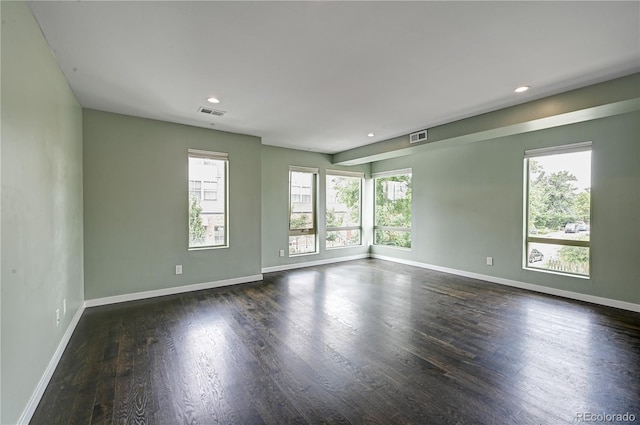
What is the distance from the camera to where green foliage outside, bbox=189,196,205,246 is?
14.9 feet

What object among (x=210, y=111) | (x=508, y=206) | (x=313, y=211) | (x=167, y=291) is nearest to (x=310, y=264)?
(x=313, y=211)

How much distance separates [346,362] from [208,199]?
3.41 metres

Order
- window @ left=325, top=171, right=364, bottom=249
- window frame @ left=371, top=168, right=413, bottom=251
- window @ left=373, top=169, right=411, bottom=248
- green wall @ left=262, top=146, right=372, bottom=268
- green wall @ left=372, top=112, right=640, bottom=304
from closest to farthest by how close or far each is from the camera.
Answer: green wall @ left=372, top=112, right=640, bottom=304 < green wall @ left=262, top=146, right=372, bottom=268 < window frame @ left=371, top=168, right=413, bottom=251 < window @ left=373, top=169, right=411, bottom=248 < window @ left=325, top=171, right=364, bottom=249

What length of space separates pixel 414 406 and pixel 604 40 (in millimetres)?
3117

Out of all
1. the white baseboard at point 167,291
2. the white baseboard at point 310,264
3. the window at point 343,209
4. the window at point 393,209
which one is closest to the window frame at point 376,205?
the window at point 393,209

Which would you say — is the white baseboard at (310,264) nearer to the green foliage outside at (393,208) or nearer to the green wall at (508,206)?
the green wall at (508,206)

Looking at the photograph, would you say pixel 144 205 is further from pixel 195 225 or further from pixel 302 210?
pixel 302 210

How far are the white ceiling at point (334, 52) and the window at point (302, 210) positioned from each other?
2565 mm

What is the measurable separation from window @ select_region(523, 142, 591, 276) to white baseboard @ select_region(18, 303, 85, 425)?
19.5ft

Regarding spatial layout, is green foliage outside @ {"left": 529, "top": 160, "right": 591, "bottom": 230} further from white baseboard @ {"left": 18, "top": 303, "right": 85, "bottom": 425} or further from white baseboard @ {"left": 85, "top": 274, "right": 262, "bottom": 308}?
white baseboard @ {"left": 18, "top": 303, "right": 85, "bottom": 425}

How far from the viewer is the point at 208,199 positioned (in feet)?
15.4
